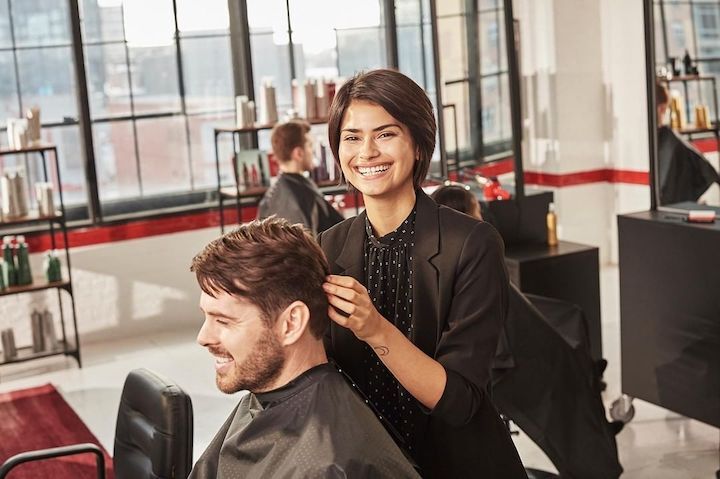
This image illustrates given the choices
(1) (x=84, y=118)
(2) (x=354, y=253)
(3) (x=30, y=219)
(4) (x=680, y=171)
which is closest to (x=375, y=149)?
(2) (x=354, y=253)

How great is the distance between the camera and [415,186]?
71.9 inches

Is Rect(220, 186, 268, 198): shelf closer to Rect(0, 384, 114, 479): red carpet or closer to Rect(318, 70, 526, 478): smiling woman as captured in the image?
Rect(0, 384, 114, 479): red carpet

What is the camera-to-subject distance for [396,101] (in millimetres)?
1715

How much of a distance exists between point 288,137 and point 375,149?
3504mm

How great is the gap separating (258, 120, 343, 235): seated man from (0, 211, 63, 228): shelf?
1289 millimetres

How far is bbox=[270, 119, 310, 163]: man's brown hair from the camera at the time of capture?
5203 millimetres

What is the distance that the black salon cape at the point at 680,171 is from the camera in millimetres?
4508

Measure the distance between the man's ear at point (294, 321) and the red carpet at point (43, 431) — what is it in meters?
2.78

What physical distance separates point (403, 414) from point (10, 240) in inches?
176

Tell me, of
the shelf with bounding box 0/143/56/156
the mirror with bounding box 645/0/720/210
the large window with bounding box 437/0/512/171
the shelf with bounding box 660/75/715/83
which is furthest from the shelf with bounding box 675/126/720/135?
the shelf with bounding box 0/143/56/156

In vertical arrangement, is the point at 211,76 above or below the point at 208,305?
above

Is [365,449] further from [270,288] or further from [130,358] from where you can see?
[130,358]

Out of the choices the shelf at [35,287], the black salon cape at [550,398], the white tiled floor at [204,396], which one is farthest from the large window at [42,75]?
the black salon cape at [550,398]

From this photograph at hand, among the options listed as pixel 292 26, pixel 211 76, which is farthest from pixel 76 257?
pixel 292 26
